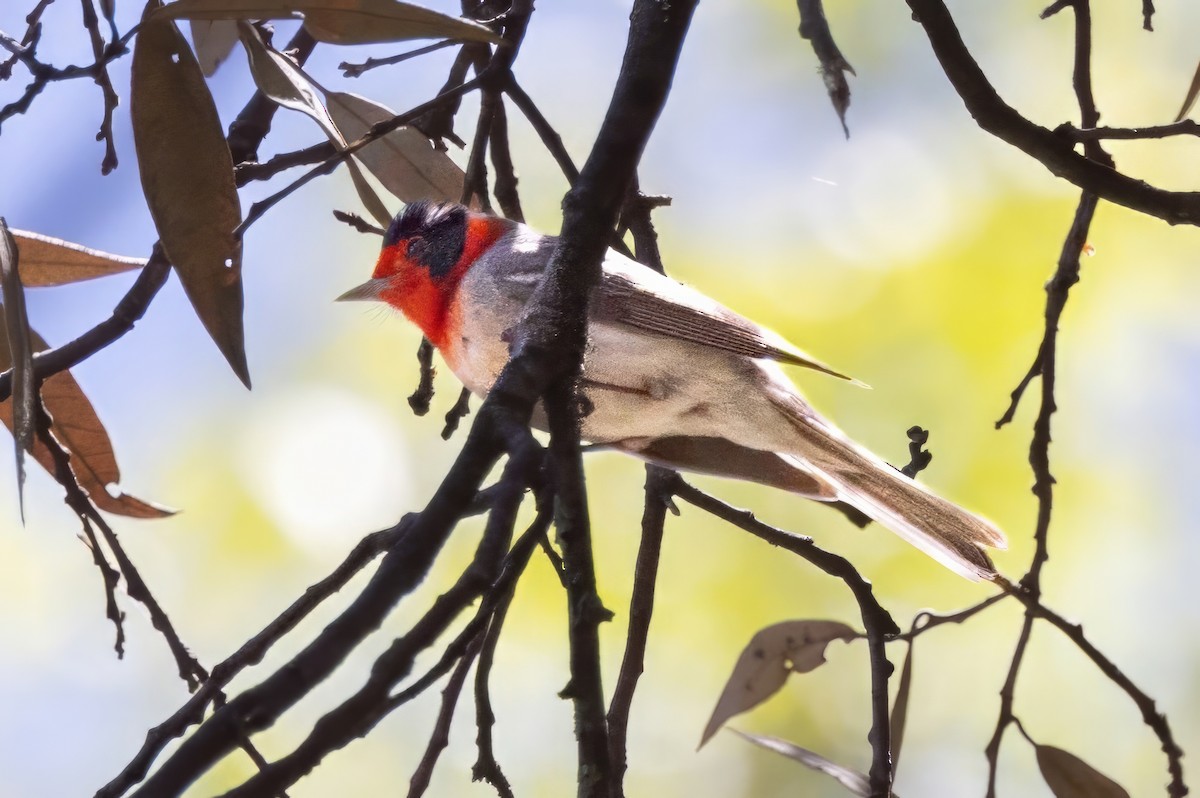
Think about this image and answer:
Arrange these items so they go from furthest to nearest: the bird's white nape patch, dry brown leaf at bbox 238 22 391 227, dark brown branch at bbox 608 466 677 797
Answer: the bird's white nape patch
dark brown branch at bbox 608 466 677 797
dry brown leaf at bbox 238 22 391 227

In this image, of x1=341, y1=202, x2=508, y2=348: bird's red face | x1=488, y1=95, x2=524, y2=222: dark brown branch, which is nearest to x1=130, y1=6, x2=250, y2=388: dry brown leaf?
x1=488, y1=95, x2=524, y2=222: dark brown branch

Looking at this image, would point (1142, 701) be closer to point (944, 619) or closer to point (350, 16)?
point (944, 619)

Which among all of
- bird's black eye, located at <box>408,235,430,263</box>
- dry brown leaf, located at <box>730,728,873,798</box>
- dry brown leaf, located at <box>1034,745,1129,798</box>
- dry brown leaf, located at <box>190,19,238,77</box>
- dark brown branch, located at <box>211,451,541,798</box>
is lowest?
dark brown branch, located at <box>211,451,541,798</box>

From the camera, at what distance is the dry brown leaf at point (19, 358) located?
119 centimetres

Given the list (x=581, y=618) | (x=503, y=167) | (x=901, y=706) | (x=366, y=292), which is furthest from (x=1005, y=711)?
(x=366, y=292)

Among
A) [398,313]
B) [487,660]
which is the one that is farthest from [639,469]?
[487,660]

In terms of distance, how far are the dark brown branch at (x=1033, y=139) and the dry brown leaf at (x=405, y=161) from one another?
93 centimetres

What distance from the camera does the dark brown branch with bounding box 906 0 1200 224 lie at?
54.9 inches

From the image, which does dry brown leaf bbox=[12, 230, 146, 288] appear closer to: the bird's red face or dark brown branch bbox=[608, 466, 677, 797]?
the bird's red face

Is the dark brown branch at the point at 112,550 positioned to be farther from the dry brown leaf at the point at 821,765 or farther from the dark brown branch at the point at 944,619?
the dark brown branch at the point at 944,619

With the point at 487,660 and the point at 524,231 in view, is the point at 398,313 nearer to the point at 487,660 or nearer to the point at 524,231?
the point at 524,231

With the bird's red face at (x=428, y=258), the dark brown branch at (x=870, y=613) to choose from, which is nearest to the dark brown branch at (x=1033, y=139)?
the dark brown branch at (x=870, y=613)

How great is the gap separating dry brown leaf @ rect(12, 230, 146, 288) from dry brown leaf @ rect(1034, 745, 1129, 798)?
1.85 metres

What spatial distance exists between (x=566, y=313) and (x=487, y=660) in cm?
56
